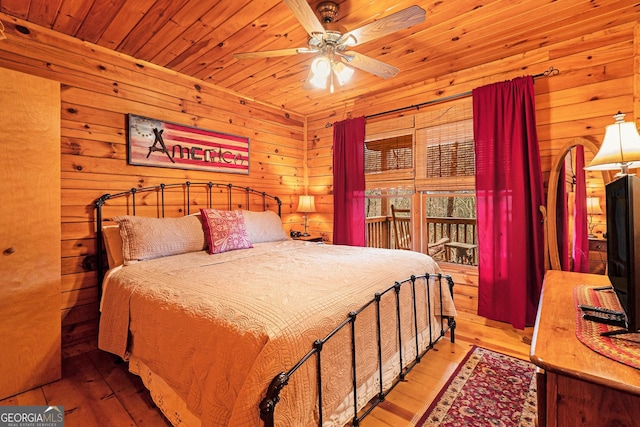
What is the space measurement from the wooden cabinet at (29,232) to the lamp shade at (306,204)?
2.53m

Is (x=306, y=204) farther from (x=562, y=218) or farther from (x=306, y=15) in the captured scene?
(x=562, y=218)

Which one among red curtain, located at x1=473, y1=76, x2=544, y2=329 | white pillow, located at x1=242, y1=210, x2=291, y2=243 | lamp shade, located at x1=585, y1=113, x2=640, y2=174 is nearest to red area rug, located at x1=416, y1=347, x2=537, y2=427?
red curtain, located at x1=473, y1=76, x2=544, y2=329

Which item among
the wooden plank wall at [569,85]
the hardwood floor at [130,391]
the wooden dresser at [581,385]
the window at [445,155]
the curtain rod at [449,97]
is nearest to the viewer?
the wooden dresser at [581,385]

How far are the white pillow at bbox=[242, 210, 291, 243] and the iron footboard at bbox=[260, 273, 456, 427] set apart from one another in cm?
164

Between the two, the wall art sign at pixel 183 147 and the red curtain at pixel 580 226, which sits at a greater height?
the wall art sign at pixel 183 147

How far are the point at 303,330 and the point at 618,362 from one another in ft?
3.13

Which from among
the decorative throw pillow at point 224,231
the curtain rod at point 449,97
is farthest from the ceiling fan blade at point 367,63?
the decorative throw pillow at point 224,231

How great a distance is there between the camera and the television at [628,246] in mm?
875

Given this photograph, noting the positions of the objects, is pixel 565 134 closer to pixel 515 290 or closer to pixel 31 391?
pixel 515 290

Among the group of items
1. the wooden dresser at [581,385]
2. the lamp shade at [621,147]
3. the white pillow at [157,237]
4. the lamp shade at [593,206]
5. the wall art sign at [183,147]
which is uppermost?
the wall art sign at [183,147]

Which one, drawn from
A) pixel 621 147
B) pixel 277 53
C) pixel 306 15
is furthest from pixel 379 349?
pixel 277 53

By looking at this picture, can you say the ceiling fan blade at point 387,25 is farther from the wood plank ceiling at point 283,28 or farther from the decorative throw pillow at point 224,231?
the decorative throw pillow at point 224,231

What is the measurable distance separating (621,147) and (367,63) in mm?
1607

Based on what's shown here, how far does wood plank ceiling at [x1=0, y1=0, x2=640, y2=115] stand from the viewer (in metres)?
2.01
